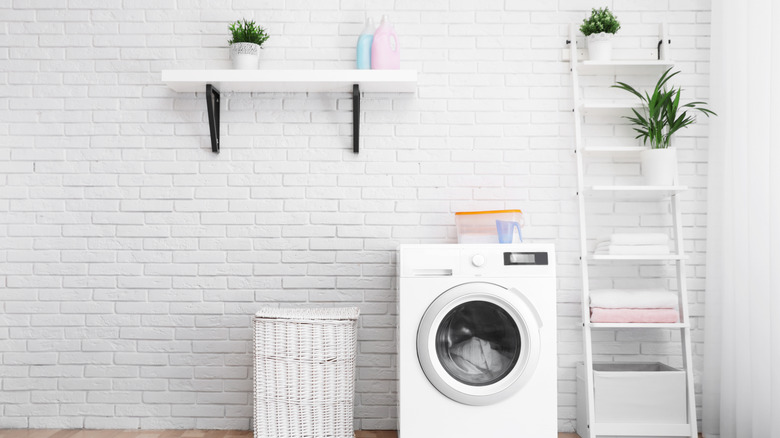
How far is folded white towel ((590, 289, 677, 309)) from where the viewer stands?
8.04ft

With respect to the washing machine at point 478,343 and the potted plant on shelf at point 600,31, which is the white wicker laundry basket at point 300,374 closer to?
the washing machine at point 478,343

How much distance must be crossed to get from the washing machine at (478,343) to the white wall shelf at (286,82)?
0.85m

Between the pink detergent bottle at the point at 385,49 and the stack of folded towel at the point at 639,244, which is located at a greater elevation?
the pink detergent bottle at the point at 385,49

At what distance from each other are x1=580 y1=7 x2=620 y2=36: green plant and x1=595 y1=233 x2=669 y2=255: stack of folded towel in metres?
0.97

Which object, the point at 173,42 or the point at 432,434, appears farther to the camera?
the point at 173,42

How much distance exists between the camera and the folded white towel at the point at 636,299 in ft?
8.04

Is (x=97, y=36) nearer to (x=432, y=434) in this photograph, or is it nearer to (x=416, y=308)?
(x=416, y=308)

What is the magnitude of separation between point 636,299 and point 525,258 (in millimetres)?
627

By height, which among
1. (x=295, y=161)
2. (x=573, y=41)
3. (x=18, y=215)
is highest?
(x=573, y=41)

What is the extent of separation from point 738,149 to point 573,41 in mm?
883

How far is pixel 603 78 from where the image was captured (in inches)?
108

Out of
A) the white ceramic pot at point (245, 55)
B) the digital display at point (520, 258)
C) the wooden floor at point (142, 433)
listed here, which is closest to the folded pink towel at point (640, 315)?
the digital display at point (520, 258)

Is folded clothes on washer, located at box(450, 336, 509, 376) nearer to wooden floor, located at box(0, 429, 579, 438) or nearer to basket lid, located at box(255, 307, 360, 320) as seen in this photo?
basket lid, located at box(255, 307, 360, 320)

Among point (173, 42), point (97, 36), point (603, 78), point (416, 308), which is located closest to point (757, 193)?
point (603, 78)
